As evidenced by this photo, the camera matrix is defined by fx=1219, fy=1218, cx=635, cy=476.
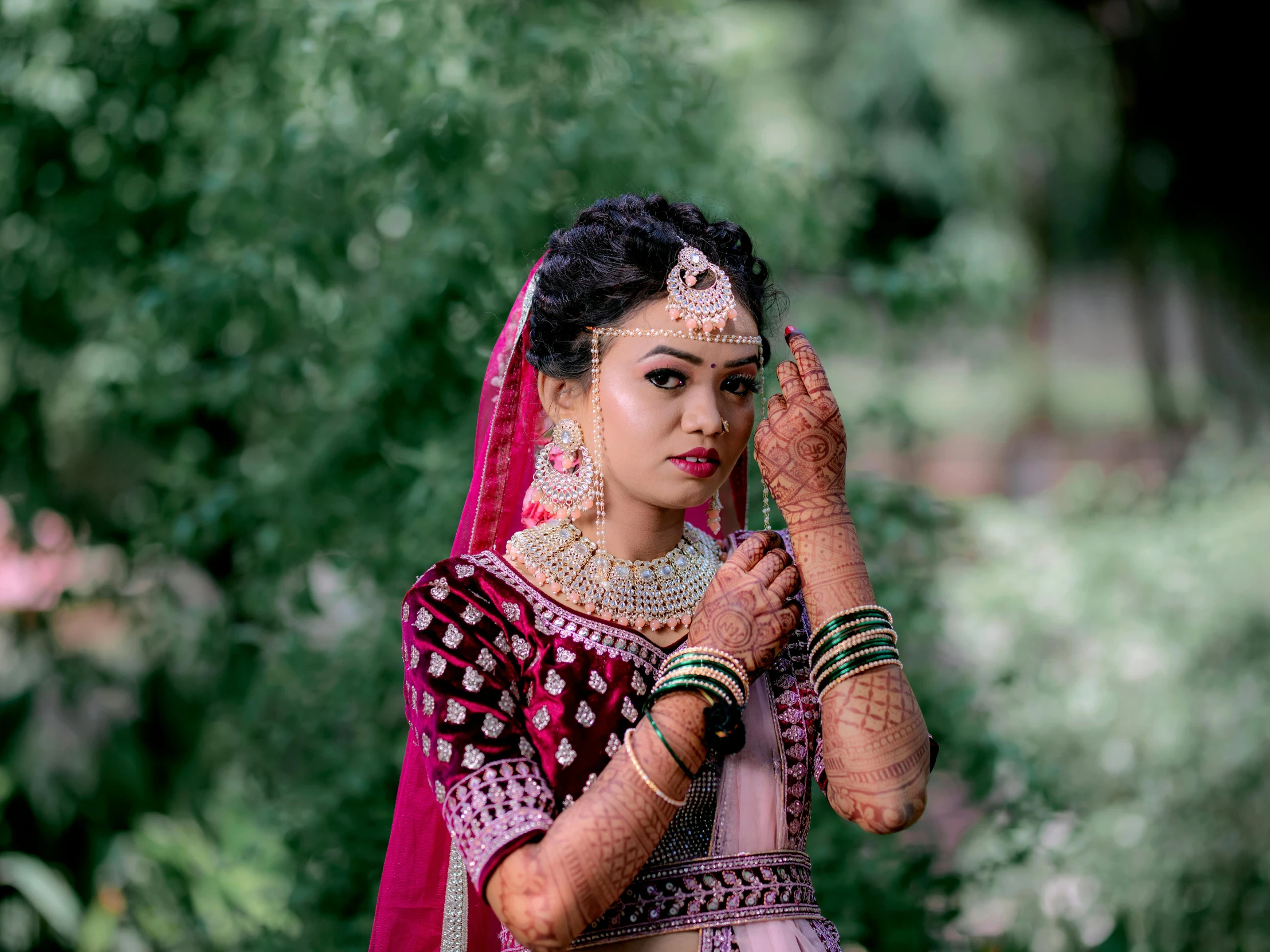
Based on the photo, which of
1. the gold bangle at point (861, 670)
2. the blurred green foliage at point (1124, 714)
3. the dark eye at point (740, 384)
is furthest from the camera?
the blurred green foliage at point (1124, 714)

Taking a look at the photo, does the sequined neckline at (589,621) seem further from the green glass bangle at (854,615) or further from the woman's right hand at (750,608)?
the green glass bangle at (854,615)

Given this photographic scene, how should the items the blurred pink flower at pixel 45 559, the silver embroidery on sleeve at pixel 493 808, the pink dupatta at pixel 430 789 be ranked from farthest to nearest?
the blurred pink flower at pixel 45 559, the pink dupatta at pixel 430 789, the silver embroidery on sleeve at pixel 493 808

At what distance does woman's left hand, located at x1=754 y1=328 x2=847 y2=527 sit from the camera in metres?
1.64

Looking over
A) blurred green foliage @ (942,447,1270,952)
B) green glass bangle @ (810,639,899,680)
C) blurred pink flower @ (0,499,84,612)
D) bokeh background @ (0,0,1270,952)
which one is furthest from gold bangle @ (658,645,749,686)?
blurred pink flower @ (0,499,84,612)

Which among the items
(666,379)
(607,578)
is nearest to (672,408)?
(666,379)

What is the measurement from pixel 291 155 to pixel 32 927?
94.4 inches

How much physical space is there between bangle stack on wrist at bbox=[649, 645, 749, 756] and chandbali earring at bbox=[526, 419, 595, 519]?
1.03 ft

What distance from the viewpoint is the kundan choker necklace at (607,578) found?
1717 millimetres

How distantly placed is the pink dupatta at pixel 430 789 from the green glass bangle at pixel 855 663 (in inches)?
Answer: 22.2

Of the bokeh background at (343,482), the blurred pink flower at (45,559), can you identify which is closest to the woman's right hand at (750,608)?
the bokeh background at (343,482)

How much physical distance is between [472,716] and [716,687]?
315 mm

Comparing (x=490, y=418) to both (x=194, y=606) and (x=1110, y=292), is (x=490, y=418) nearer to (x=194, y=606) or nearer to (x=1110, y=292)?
(x=194, y=606)

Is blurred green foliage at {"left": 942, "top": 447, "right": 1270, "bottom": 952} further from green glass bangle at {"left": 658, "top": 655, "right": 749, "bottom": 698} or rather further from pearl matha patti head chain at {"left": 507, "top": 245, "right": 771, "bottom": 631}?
green glass bangle at {"left": 658, "top": 655, "right": 749, "bottom": 698}

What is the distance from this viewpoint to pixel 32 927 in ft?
11.9
